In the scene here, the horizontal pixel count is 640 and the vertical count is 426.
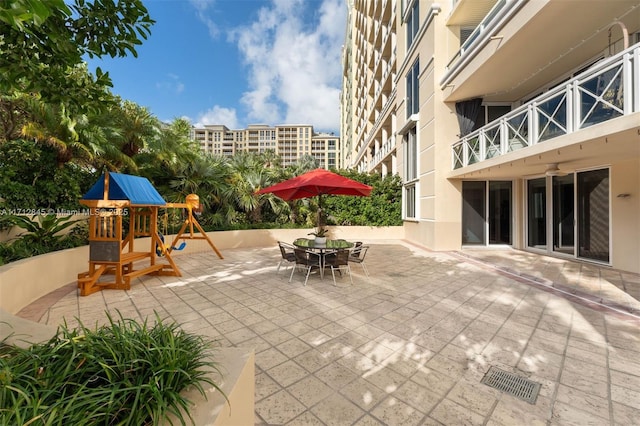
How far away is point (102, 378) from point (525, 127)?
9187mm

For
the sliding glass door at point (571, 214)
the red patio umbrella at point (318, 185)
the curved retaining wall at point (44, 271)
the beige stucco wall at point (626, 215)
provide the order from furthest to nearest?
the sliding glass door at point (571, 214) → the beige stucco wall at point (626, 215) → the red patio umbrella at point (318, 185) → the curved retaining wall at point (44, 271)

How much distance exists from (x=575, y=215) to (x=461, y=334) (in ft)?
24.4

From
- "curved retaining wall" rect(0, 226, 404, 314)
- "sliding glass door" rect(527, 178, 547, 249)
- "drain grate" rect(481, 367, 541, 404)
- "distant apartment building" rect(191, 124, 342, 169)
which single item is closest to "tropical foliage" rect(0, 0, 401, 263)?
"curved retaining wall" rect(0, 226, 404, 314)

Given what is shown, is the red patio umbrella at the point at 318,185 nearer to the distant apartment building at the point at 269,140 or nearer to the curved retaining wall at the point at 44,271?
the curved retaining wall at the point at 44,271

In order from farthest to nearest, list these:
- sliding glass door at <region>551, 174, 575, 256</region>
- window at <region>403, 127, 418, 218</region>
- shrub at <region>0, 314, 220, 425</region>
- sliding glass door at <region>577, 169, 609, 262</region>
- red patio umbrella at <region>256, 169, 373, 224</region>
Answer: window at <region>403, 127, 418, 218</region> → sliding glass door at <region>551, 174, 575, 256</region> → sliding glass door at <region>577, 169, 609, 262</region> → red patio umbrella at <region>256, 169, 373, 224</region> → shrub at <region>0, 314, 220, 425</region>

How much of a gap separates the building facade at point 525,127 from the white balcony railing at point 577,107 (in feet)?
0.08

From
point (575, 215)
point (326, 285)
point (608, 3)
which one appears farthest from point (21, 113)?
point (575, 215)

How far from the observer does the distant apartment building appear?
295 feet

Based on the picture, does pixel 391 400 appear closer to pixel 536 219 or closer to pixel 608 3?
pixel 608 3

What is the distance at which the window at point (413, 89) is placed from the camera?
476 inches

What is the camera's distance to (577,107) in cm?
528

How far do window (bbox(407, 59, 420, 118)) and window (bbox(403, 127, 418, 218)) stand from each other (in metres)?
1.01

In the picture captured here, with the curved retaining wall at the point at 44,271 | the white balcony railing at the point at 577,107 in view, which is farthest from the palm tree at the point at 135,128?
the white balcony railing at the point at 577,107

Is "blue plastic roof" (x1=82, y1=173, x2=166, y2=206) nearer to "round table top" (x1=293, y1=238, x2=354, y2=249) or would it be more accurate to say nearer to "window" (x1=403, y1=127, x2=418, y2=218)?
"round table top" (x1=293, y1=238, x2=354, y2=249)
